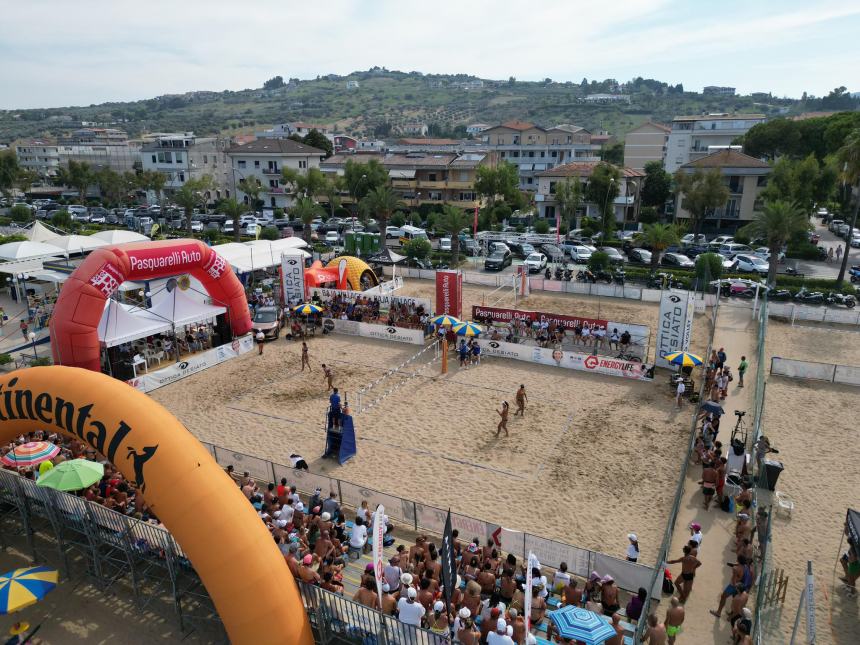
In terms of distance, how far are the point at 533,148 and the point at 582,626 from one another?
70783 mm

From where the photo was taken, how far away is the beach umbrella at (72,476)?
11.1 meters

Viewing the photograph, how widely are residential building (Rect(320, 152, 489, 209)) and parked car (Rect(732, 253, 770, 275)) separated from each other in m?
28.2

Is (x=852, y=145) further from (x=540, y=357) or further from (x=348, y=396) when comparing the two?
(x=348, y=396)

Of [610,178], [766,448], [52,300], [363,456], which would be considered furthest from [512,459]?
[610,178]

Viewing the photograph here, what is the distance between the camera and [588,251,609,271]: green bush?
3441cm

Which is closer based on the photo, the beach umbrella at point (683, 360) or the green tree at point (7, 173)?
the beach umbrella at point (683, 360)

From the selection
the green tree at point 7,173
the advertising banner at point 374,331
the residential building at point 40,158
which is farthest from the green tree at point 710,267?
the residential building at point 40,158

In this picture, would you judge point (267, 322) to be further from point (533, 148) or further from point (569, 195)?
point (533, 148)

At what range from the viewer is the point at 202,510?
8.39 meters

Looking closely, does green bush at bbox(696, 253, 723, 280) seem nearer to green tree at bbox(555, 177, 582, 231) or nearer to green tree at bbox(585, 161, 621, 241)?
green tree at bbox(555, 177, 582, 231)

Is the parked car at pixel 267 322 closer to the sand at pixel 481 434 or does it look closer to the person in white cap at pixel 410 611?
the sand at pixel 481 434

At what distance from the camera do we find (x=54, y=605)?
10.6 m

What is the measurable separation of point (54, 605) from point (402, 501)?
6.60 meters

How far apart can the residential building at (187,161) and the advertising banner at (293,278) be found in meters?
46.9
